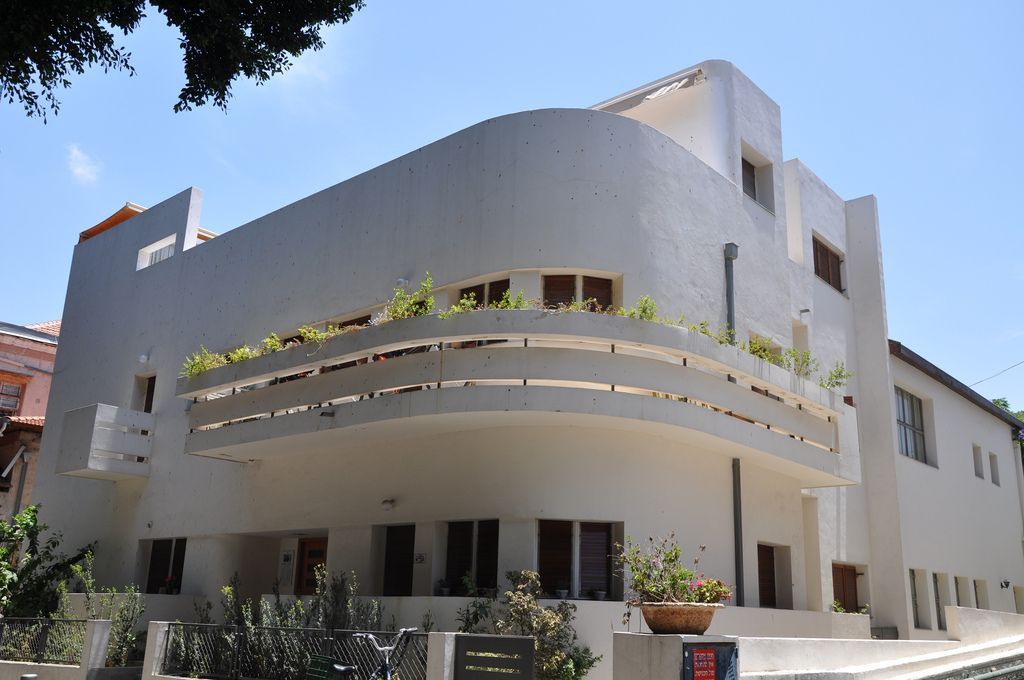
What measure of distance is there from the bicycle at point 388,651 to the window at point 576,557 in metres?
3.17

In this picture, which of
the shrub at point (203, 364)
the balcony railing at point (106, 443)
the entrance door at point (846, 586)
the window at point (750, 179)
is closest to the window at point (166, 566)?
the balcony railing at point (106, 443)

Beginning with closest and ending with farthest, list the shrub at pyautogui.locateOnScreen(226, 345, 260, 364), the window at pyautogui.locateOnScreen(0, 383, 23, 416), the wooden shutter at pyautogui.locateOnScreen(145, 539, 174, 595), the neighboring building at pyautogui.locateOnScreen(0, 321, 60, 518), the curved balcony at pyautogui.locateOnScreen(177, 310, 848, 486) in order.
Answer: the curved balcony at pyautogui.locateOnScreen(177, 310, 848, 486) → the shrub at pyautogui.locateOnScreen(226, 345, 260, 364) → the wooden shutter at pyautogui.locateOnScreen(145, 539, 174, 595) → the neighboring building at pyautogui.locateOnScreen(0, 321, 60, 518) → the window at pyautogui.locateOnScreen(0, 383, 23, 416)

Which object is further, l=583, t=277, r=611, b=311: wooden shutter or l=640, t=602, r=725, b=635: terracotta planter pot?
l=583, t=277, r=611, b=311: wooden shutter

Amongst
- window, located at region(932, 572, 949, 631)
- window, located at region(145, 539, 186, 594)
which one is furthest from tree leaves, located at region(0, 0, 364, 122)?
window, located at region(932, 572, 949, 631)

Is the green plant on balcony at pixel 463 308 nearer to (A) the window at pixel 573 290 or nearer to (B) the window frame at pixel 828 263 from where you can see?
(A) the window at pixel 573 290

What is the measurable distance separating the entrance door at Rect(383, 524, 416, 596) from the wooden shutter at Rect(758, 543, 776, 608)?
624 cm

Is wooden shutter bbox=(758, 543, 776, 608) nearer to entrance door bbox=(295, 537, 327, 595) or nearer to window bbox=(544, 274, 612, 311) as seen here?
window bbox=(544, 274, 612, 311)

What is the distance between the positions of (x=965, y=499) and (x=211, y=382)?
65.1 feet

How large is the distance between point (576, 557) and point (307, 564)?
22.8 feet

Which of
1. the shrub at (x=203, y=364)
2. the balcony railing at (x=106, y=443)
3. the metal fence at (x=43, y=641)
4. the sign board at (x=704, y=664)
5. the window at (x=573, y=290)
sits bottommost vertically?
the metal fence at (x=43, y=641)

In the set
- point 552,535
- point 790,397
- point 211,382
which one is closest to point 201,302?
point 211,382

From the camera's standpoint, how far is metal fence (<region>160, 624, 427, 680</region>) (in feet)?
37.5

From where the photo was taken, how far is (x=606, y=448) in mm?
14422

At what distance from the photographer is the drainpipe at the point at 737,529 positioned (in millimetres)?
15469
